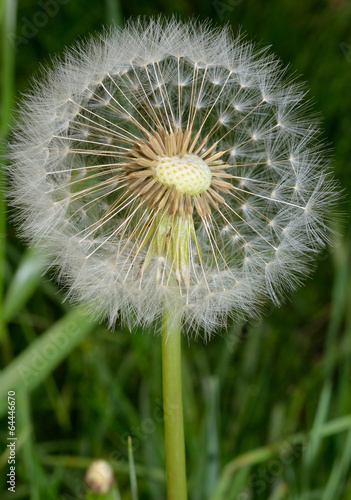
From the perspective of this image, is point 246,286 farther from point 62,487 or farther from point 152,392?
point 62,487

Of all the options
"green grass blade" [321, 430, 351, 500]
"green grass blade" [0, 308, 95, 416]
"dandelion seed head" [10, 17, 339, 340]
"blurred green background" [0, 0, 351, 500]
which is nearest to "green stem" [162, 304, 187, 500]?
"dandelion seed head" [10, 17, 339, 340]

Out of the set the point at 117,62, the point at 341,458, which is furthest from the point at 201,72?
the point at 341,458

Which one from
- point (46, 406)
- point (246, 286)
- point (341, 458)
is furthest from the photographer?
point (46, 406)

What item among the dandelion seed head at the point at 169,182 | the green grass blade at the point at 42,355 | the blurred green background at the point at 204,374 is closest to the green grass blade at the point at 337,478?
the blurred green background at the point at 204,374

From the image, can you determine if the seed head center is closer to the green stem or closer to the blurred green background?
the green stem

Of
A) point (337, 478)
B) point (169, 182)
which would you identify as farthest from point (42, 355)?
point (337, 478)

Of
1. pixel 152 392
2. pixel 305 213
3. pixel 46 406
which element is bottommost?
pixel 46 406
